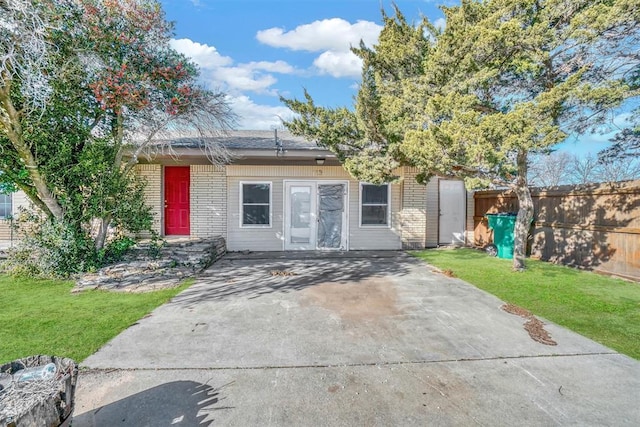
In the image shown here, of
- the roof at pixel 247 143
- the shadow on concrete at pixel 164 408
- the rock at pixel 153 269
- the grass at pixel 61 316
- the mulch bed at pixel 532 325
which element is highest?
the roof at pixel 247 143

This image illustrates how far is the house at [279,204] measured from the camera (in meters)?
9.39

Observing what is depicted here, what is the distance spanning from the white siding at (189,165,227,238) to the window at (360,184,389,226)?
13.3 ft

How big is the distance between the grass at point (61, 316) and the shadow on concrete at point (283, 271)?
642 millimetres

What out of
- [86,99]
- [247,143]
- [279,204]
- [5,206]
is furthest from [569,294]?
[5,206]

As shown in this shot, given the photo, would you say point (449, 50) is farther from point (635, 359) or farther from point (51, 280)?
point (51, 280)

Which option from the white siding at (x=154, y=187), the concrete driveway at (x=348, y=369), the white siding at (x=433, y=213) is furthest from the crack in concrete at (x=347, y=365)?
the white siding at (x=433, y=213)

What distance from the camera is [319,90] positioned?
757cm

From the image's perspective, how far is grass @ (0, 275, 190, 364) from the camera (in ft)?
10.4

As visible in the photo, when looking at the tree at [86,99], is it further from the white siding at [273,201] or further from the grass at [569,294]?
the grass at [569,294]

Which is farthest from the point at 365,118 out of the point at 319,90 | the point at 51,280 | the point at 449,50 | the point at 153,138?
the point at 51,280

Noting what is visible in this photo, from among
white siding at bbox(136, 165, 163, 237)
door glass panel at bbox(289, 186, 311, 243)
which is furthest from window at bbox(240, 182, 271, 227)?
white siding at bbox(136, 165, 163, 237)

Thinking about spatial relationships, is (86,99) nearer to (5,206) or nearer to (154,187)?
(154,187)

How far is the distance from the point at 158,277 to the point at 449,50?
6523mm

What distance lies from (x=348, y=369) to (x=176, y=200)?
8.36m
